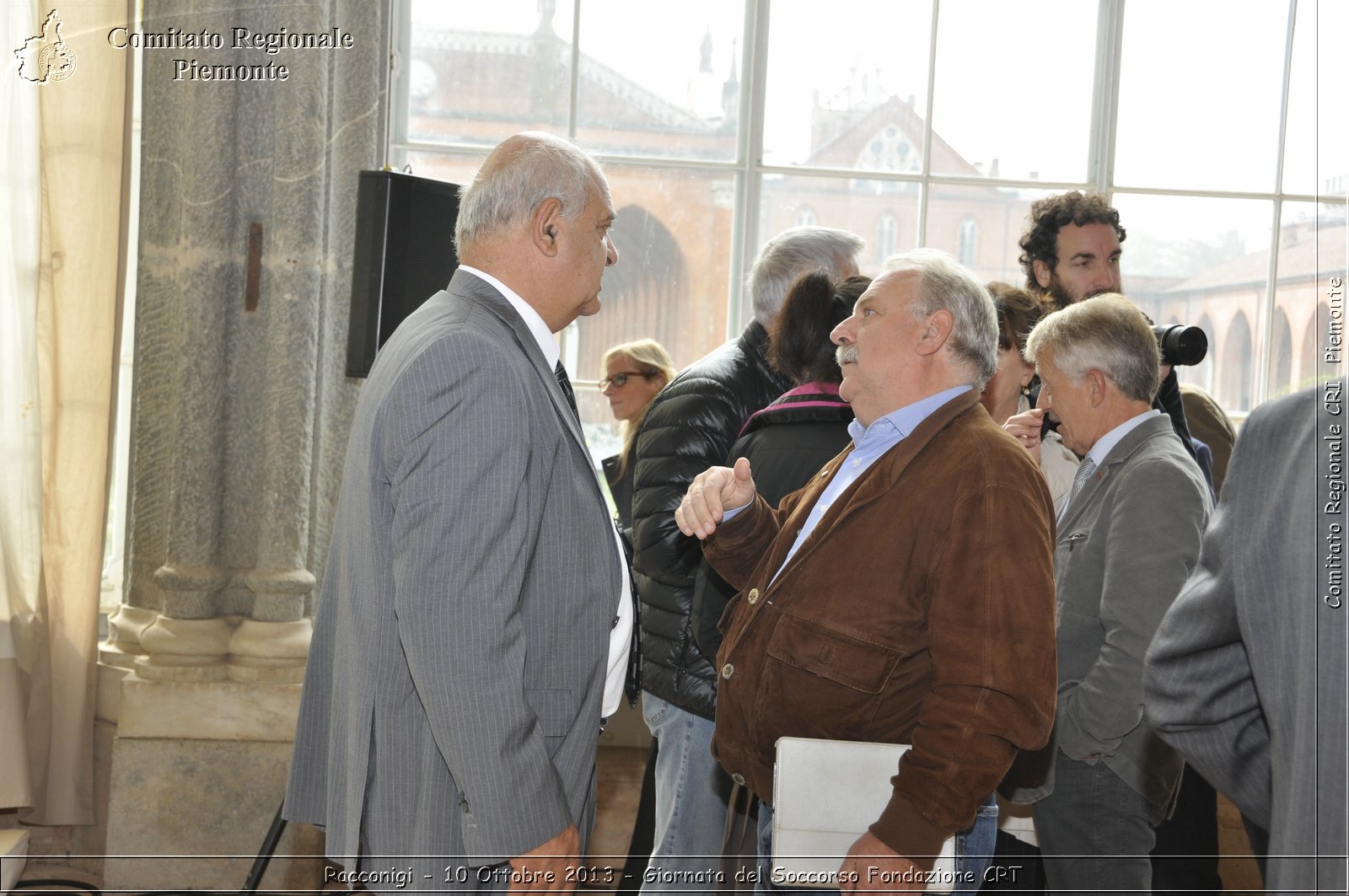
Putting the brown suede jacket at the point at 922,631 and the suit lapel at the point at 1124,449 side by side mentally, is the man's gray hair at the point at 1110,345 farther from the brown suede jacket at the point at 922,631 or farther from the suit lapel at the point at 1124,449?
the brown suede jacket at the point at 922,631

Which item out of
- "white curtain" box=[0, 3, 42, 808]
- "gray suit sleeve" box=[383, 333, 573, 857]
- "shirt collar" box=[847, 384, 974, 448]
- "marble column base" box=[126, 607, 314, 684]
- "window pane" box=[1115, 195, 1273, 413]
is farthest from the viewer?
"window pane" box=[1115, 195, 1273, 413]

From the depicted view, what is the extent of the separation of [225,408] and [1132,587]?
2.72 m

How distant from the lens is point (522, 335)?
1.73 metres

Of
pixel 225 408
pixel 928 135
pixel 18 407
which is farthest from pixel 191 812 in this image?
pixel 928 135

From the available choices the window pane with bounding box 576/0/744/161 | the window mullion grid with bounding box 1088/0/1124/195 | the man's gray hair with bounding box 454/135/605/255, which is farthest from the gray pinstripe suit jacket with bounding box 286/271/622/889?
the window mullion grid with bounding box 1088/0/1124/195

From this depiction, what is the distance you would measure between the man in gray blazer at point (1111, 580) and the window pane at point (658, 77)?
8.03 ft

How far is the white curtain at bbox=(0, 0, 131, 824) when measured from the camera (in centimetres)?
350

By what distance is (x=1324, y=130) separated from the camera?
44.8 inches

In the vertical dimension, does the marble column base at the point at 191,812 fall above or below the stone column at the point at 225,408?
below

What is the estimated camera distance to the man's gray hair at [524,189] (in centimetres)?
180

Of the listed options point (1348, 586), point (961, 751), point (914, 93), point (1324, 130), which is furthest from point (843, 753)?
point (914, 93)

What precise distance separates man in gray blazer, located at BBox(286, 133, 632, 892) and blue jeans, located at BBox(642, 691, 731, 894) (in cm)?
70

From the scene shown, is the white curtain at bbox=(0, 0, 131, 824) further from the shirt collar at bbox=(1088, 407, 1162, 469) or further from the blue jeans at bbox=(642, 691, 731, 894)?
the shirt collar at bbox=(1088, 407, 1162, 469)

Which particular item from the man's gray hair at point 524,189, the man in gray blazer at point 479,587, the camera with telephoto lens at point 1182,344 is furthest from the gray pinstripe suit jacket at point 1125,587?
the man's gray hair at point 524,189
